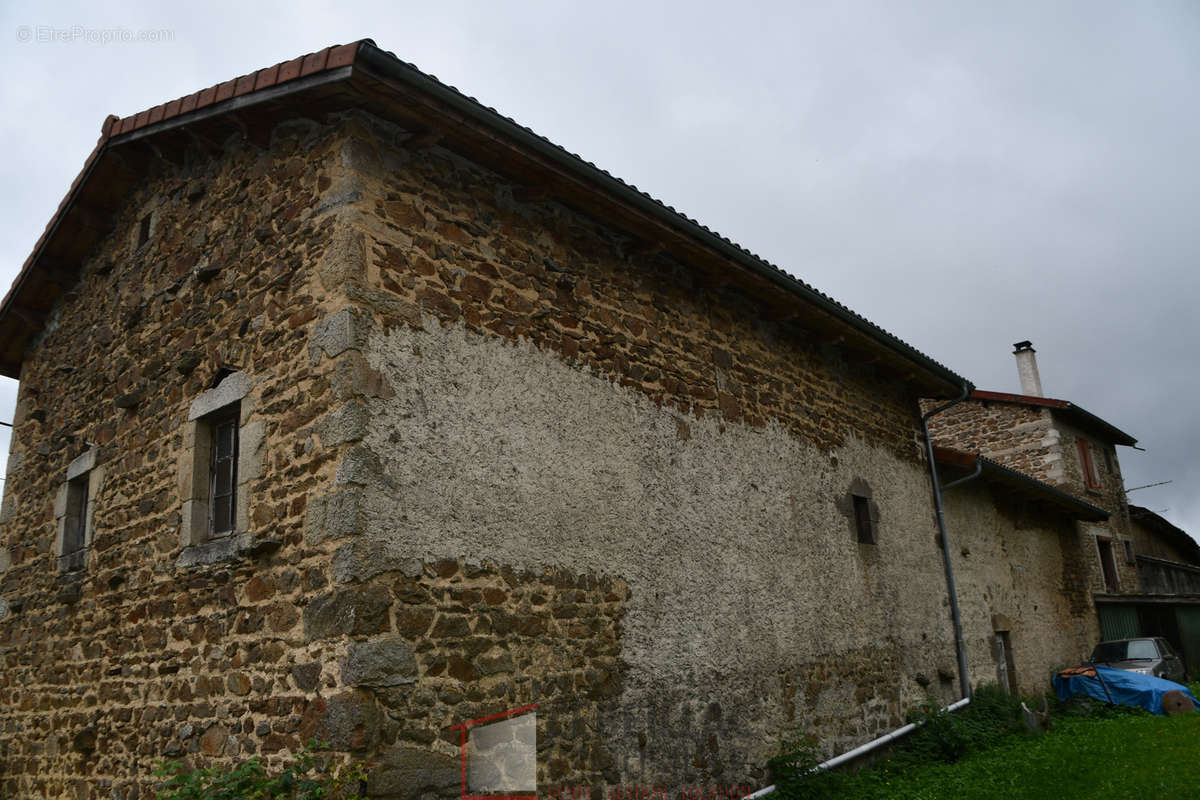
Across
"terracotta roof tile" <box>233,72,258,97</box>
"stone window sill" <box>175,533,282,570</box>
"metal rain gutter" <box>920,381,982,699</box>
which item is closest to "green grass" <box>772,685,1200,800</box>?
"metal rain gutter" <box>920,381,982,699</box>

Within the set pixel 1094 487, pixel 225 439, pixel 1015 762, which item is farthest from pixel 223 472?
pixel 1094 487

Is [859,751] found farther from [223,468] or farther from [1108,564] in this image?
[1108,564]

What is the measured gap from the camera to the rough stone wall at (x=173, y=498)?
511 cm

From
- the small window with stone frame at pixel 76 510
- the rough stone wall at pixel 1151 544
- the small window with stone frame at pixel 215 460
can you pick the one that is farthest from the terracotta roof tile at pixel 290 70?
the rough stone wall at pixel 1151 544

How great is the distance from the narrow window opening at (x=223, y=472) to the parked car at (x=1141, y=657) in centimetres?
1340

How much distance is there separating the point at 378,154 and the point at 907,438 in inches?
297

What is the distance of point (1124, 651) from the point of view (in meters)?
13.9

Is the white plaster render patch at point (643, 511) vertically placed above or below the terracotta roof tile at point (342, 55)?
below

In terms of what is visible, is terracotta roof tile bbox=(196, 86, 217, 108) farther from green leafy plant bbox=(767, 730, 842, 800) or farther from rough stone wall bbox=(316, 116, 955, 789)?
green leafy plant bbox=(767, 730, 842, 800)

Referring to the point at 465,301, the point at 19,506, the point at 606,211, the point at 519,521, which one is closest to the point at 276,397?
the point at 465,301

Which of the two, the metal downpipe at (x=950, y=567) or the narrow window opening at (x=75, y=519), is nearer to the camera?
the narrow window opening at (x=75, y=519)

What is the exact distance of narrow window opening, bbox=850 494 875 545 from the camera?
9.16 metres

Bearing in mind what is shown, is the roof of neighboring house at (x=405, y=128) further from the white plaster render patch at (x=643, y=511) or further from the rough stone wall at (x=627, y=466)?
the white plaster render patch at (x=643, y=511)

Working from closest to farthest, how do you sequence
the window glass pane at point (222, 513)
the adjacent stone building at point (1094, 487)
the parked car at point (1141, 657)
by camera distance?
the window glass pane at point (222, 513) < the parked car at point (1141, 657) < the adjacent stone building at point (1094, 487)
